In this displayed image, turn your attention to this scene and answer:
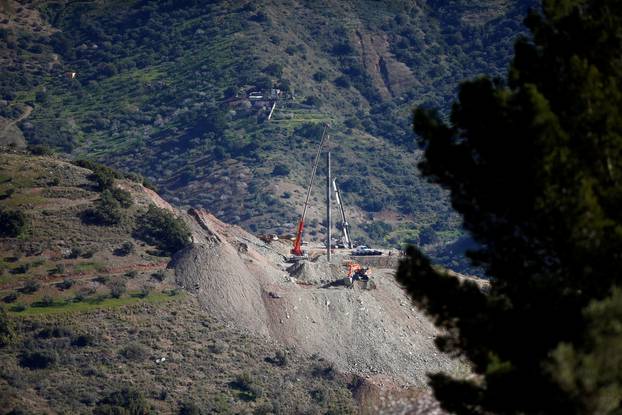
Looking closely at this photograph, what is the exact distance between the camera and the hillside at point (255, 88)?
135125mm

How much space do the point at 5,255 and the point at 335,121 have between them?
87.3 meters

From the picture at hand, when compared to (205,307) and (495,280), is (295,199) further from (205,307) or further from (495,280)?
(495,280)

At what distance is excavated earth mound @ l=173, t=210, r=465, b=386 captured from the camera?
68.8m

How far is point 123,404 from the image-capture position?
58.9 metres

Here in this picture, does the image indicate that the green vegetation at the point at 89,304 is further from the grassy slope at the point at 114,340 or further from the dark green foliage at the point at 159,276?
the dark green foliage at the point at 159,276

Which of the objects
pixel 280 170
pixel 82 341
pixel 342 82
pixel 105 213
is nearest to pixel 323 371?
pixel 82 341

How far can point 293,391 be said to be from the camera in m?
64.4

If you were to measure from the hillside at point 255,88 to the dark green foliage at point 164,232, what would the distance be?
4123 cm

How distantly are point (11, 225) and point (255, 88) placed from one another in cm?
8568

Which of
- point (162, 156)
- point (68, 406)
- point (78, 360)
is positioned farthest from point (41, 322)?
point (162, 156)

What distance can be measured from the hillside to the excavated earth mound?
44.2 meters

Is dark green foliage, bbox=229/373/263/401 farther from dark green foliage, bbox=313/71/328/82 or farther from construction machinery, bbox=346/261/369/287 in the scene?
dark green foliage, bbox=313/71/328/82

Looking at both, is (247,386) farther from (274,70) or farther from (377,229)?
(274,70)

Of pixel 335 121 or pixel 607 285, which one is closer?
pixel 607 285
